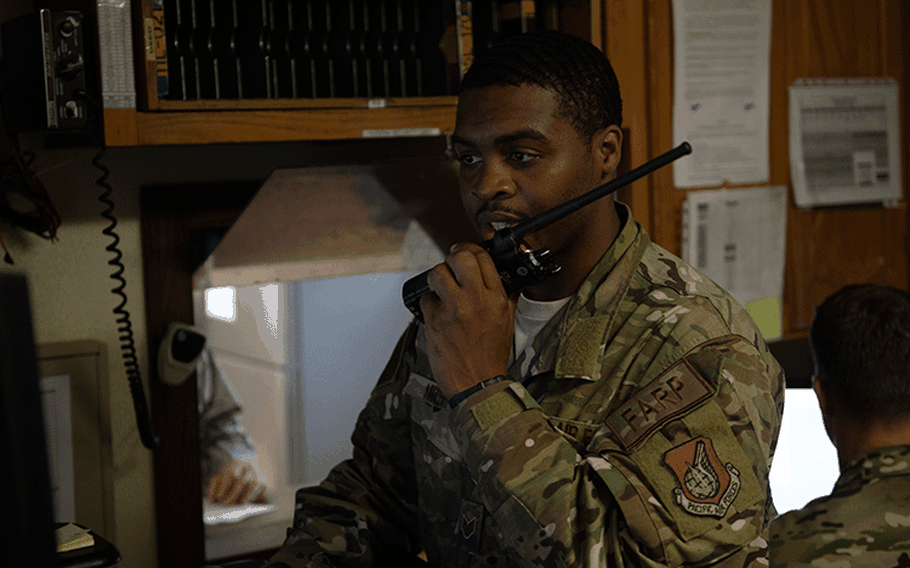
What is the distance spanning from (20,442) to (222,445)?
151cm

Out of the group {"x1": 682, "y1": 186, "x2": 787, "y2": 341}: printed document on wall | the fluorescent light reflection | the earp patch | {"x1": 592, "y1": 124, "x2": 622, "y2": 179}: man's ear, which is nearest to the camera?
the earp patch

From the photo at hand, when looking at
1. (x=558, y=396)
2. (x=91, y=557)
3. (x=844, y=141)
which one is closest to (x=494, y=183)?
(x=558, y=396)

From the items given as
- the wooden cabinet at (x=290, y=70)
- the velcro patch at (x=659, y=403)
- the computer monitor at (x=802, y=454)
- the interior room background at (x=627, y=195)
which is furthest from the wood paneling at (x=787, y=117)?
the velcro patch at (x=659, y=403)

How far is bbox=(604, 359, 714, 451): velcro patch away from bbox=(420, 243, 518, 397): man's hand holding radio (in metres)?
0.15

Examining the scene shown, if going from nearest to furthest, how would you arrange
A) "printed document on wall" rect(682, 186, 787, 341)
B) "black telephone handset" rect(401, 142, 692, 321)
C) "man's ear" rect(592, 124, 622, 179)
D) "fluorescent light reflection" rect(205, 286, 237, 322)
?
"black telephone handset" rect(401, 142, 692, 321) < "man's ear" rect(592, 124, 622, 179) < "fluorescent light reflection" rect(205, 286, 237, 322) < "printed document on wall" rect(682, 186, 787, 341)

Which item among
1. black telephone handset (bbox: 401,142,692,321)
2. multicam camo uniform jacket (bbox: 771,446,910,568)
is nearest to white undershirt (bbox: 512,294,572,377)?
black telephone handset (bbox: 401,142,692,321)

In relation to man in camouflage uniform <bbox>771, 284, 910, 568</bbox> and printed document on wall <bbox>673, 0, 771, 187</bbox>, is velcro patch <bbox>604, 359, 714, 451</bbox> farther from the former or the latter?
printed document on wall <bbox>673, 0, 771, 187</bbox>

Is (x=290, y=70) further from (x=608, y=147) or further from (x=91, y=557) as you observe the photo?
(x=91, y=557)

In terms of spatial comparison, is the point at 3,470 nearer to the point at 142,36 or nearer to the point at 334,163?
the point at 142,36

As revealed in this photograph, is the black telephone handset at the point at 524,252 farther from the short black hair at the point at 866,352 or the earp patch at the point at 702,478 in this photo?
the short black hair at the point at 866,352

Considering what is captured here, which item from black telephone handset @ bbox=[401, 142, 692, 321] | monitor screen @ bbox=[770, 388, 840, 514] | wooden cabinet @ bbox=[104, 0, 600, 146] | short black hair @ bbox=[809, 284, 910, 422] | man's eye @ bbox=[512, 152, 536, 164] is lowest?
monitor screen @ bbox=[770, 388, 840, 514]

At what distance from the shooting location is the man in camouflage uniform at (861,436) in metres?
1.13

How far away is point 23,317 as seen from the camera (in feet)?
1.55

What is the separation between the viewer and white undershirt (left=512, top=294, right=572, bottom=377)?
1.23 meters
